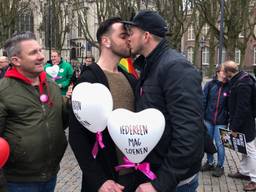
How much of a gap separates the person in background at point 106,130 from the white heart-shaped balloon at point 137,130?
315 mm

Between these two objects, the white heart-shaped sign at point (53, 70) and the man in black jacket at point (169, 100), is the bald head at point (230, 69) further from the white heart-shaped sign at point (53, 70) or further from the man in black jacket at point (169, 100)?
the white heart-shaped sign at point (53, 70)

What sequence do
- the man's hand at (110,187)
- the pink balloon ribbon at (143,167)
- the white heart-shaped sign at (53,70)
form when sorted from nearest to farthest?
the pink balloon ribbon at (143,167) → the man's hand at (110,187) → the white heart-shaped sign at (53,70)

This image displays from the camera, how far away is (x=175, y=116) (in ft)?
7.89

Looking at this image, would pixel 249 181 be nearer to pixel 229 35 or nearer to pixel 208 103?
pixel 208 103

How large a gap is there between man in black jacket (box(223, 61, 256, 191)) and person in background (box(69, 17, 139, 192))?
3255 mm

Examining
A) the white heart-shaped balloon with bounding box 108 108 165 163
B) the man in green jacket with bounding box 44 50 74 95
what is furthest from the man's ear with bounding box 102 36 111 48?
the man in green jacket with bounding box 44 50 74 95

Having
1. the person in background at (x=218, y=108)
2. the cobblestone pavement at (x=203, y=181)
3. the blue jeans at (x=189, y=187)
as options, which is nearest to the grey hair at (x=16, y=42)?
the blue jeans at (x=189, y=187)

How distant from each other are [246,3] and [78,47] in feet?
150

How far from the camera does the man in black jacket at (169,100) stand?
7.83 feet

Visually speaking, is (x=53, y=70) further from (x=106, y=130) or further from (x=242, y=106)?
(x=106, y=130)

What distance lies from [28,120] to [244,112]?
12.6 feet

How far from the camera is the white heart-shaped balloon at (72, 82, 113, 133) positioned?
257cm

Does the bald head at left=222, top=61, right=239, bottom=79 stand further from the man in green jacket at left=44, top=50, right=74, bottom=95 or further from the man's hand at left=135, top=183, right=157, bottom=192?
the man's hand at left=135, top=183, right=157, bottom=192

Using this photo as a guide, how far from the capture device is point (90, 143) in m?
2.85
